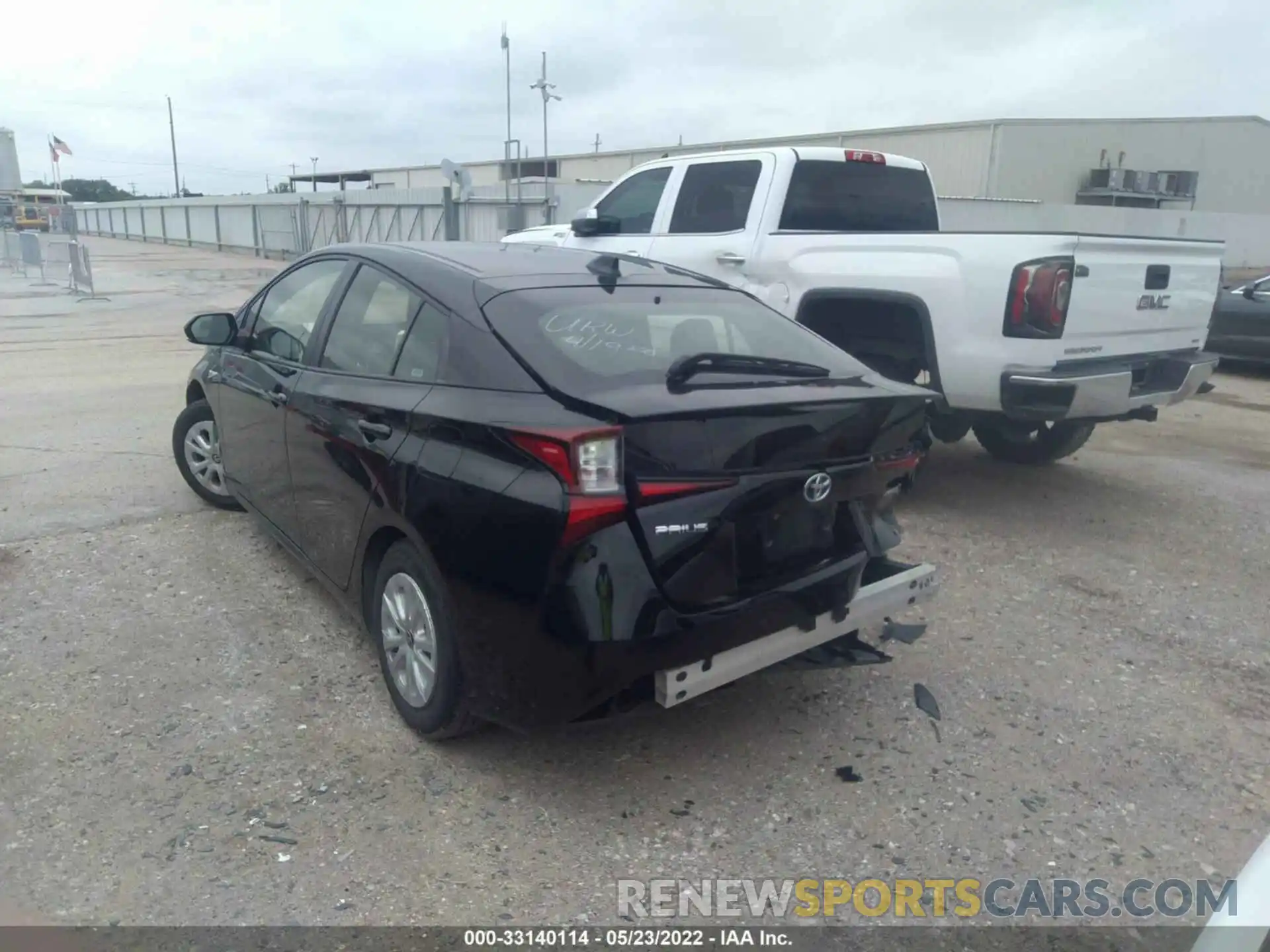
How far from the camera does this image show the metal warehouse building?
30.0 meters

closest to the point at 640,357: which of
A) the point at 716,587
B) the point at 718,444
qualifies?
the point at 718,444

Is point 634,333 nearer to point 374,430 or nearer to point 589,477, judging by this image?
point 589,477

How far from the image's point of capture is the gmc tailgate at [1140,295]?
214 inches

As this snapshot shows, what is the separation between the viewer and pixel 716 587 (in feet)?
9.87

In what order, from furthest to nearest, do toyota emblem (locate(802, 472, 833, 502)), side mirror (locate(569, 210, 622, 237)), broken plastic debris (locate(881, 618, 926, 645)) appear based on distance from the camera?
side mirror (locate(569, 210, 622, 237)) < broken plastic debris (locate(881, 618, 926, 645)) < toyota emblem (locate(802, 472, 833, 502))

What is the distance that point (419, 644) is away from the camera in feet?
11.3

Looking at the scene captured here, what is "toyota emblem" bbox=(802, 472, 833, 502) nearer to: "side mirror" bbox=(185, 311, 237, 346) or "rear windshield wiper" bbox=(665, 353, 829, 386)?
"rear windshield wiper" bbox=(665, 353, 829, 386)

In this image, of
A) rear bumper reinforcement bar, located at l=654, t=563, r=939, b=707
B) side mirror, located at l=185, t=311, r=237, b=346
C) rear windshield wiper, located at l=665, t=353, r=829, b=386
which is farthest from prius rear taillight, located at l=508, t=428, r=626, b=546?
side mirror, located at l=185, t=311, r=237, b=346

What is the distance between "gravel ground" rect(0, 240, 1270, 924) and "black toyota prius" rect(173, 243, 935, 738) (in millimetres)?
343

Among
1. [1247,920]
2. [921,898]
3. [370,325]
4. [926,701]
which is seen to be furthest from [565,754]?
[1247,920]

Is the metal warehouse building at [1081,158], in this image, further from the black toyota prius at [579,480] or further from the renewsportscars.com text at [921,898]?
the renewsportscars.com text at [921,898]

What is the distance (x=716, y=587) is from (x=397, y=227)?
2582cm

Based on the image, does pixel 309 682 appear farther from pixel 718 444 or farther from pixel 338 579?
pixel 718 444

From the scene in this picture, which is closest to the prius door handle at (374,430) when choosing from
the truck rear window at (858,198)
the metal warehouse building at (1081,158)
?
the truck rear window at (858,198)
